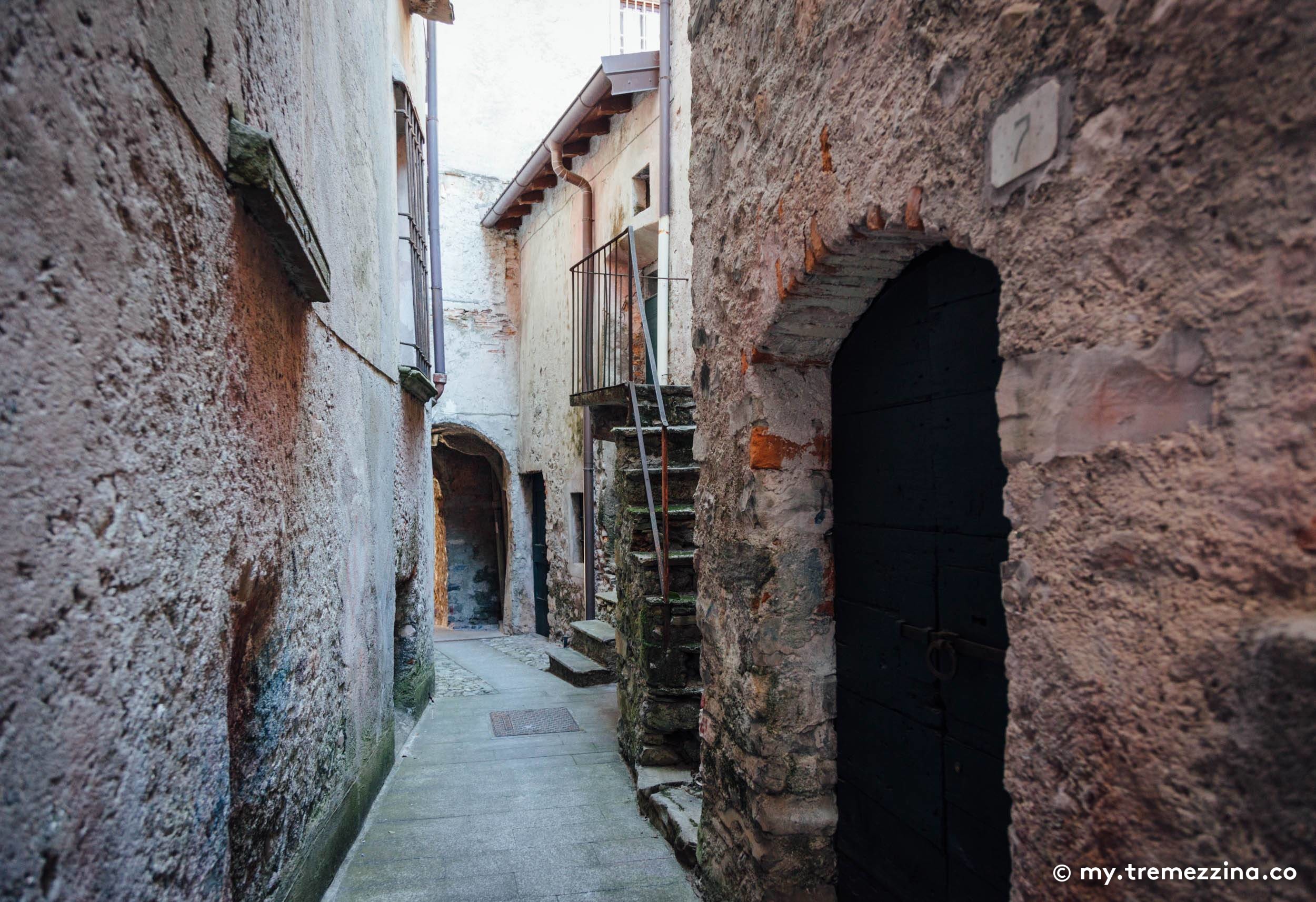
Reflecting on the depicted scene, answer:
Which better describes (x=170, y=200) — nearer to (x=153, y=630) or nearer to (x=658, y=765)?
(x=153, y=630)

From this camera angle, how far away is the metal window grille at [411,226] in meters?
5.66

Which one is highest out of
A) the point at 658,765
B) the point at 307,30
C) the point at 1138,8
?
the point at 307,30

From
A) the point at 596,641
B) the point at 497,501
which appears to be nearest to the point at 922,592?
the point at 596,641

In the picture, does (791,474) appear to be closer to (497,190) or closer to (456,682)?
(456,682)

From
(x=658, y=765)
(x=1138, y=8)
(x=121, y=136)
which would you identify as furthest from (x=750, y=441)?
(x=658, y=765)

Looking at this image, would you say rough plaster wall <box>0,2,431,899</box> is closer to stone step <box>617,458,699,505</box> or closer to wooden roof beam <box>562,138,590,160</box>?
stone step <box>617,458,699,505</box>

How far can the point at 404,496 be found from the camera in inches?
204

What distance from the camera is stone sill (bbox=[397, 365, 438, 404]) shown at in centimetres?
510

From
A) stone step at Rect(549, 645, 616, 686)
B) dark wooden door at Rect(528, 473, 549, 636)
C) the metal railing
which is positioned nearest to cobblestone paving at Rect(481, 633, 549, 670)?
dark wooden door at Rect(528, 473, 549, 636)

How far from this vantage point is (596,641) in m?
6.88

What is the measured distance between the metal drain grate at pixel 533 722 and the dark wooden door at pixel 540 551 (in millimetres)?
4684

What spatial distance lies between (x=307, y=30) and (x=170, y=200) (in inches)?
59.5

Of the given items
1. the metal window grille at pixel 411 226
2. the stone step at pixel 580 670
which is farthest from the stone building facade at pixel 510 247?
the metal window grille at pixel 411 226

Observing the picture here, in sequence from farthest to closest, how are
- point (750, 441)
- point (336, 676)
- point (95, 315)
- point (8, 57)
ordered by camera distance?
1. point (336, 676)
2. point (750, 441)
3. point (95, 315)
4. point (8, 57)
